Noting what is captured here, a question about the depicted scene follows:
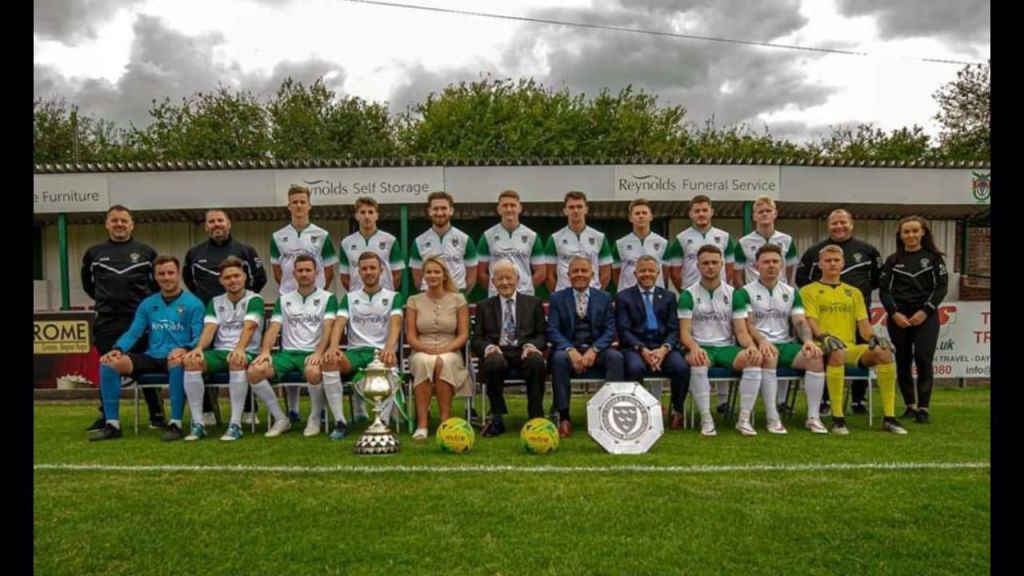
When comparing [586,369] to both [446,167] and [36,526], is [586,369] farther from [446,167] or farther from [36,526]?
[446,167]

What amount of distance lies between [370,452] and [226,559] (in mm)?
1892

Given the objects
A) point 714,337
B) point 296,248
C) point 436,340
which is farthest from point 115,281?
point 714,337

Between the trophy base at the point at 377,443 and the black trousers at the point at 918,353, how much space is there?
178 inches

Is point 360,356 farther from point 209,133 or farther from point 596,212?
point 209,133

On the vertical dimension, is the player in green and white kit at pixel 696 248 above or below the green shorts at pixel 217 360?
above

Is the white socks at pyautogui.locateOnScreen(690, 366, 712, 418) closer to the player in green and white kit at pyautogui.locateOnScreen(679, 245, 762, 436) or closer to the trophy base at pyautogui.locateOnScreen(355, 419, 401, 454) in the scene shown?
the player in green and white kit at pyautogui.locateOnScreen(679, 245, 762, 436)

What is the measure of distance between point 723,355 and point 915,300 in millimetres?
1971

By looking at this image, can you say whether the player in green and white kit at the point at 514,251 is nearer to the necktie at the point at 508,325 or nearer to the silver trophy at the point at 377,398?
the necktie at the point at 508,325

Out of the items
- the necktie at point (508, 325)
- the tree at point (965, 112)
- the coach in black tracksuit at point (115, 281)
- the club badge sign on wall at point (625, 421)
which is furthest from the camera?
the tree at point (965, 112)

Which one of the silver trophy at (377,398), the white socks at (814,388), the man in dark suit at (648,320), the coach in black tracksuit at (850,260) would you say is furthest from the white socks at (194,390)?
the coach in black tracksuit at (850,260)

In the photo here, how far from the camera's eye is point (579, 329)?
5891 mm

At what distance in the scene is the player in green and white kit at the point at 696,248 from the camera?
663cm

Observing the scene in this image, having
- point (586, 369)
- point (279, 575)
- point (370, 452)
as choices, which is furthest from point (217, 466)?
point (586, 369)

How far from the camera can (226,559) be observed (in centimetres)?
305
